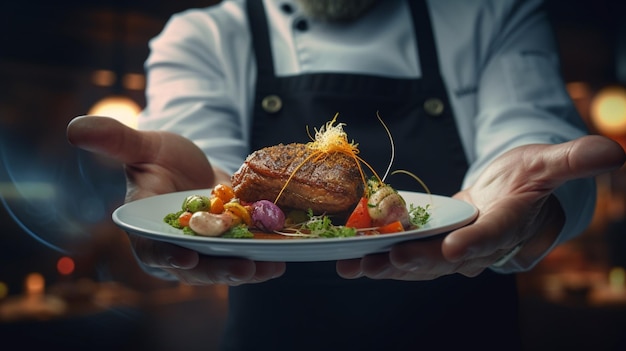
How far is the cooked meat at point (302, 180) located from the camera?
4.23 feet

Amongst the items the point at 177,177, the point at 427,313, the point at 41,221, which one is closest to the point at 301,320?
the point at 427,313

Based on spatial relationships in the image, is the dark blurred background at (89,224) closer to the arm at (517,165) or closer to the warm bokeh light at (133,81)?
the warm bokeh light at (133,81)

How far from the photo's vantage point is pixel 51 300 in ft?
9.40

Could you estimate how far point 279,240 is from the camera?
0.88m

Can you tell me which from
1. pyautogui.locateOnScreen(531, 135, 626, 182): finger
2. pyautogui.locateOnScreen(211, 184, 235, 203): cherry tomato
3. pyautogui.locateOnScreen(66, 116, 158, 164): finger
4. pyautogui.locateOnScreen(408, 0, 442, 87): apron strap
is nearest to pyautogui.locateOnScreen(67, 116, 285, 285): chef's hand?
pyautogui.locateOnScreen(66, 116, 158, 164): finger

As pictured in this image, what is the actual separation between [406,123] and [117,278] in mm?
2045

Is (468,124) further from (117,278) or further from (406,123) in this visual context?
(117,278)

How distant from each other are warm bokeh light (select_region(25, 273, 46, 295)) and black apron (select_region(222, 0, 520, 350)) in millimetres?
1469

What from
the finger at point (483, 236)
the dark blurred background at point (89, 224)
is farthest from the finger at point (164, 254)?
the dark blurred background at point (89, 224)

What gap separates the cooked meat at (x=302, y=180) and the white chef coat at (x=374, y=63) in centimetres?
42

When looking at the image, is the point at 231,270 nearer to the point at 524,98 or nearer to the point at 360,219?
the point at 360,219

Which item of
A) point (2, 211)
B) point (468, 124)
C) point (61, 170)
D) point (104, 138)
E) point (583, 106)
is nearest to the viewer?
point (104, 138)

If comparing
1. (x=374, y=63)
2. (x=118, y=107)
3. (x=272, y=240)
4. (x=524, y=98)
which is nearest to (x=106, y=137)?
(x=272, y=240)

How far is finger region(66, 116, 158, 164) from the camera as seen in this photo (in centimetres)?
123
